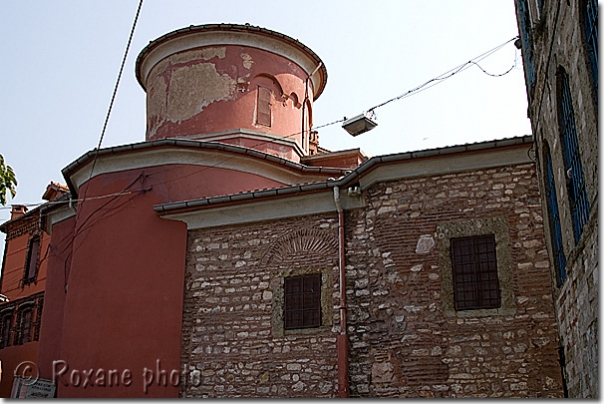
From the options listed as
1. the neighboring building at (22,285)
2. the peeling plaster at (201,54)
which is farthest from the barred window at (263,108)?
the neighboring building at (22,285)

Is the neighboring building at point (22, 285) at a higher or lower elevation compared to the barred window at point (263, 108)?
lower

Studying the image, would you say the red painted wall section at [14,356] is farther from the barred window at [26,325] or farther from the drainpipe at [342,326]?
the drainpipe at [342,326]

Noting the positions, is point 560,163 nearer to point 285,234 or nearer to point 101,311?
point 285,234

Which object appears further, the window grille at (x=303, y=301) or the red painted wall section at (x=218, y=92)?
the red painted wall section at (x=218, y=92)

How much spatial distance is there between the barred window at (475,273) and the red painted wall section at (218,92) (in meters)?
6.42

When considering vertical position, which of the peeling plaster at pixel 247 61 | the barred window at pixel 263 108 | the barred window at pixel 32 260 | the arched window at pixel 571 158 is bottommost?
the arched window at pixel 571 158

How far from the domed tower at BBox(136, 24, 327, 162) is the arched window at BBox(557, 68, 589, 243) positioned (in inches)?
331

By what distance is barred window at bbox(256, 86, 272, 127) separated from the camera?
15.2m

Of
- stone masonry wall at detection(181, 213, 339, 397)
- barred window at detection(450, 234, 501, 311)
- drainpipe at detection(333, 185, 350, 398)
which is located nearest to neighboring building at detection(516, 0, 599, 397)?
barred window at detection(450, 234, 501, 311)

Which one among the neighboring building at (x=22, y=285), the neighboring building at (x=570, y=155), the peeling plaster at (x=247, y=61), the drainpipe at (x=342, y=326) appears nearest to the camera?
the neighboring building at (x=570, y=155)

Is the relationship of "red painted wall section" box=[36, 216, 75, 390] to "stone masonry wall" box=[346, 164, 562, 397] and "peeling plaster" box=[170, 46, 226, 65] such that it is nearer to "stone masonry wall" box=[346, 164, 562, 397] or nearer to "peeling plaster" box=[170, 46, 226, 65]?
"peeling plaster" box=[170, 46, 226, 65]

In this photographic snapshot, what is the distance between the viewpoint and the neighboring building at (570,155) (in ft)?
18.7

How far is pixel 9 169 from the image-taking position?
242 inches

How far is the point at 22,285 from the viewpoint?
2103 centimetres
